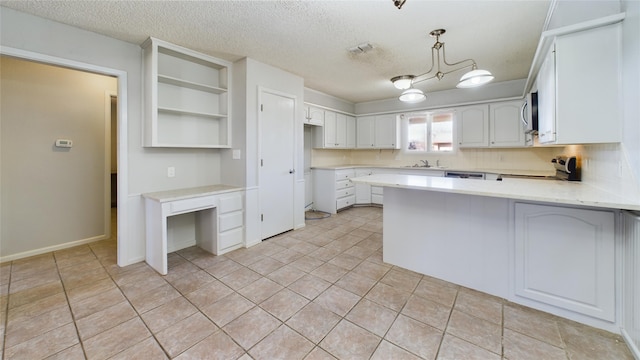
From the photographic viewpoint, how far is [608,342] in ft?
5.29

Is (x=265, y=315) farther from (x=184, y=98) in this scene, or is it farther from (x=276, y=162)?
(x=184, y=98)

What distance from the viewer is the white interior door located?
3.54 m

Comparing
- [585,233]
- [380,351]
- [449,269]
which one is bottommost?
[380,351]

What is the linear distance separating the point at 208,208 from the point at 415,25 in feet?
10.1

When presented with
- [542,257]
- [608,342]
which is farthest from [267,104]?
[608,342]

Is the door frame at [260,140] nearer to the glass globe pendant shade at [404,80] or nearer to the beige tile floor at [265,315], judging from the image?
the beige tile floor at [265,315]

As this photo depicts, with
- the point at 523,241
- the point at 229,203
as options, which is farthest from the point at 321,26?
the point at 523,241

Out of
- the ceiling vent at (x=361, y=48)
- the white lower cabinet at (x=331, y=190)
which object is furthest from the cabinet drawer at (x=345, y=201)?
the ceiling vent at (x=361, y=48)

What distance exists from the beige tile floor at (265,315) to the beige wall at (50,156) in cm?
50

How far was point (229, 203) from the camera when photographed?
10.4 ft

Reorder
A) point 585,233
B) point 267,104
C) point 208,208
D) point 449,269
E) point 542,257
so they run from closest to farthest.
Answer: point 585,233 < point 542,257 < point 449,269 < point 208,208 < point 267,104

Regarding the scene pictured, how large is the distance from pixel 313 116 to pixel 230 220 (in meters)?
2.74

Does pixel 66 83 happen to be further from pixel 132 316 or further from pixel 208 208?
pixel 132 316

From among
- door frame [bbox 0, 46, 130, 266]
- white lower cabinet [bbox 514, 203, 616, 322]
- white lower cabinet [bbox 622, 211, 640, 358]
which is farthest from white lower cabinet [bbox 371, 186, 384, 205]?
door frame [bbox 0, 46, 130, 266]
